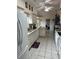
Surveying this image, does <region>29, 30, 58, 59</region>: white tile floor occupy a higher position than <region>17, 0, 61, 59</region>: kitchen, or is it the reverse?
<region>17, 0, 61, 59</region>: kitchen

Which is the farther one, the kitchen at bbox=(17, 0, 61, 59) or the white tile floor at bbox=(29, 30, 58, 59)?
the white tile floor at bbox=(29, 30, 58, 59)

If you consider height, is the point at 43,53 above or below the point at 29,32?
below

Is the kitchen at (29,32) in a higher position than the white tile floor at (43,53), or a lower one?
higher

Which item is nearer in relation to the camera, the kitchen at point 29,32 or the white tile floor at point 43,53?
the kitchen at point 29,32

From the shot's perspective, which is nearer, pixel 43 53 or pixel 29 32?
pixel 43 53
